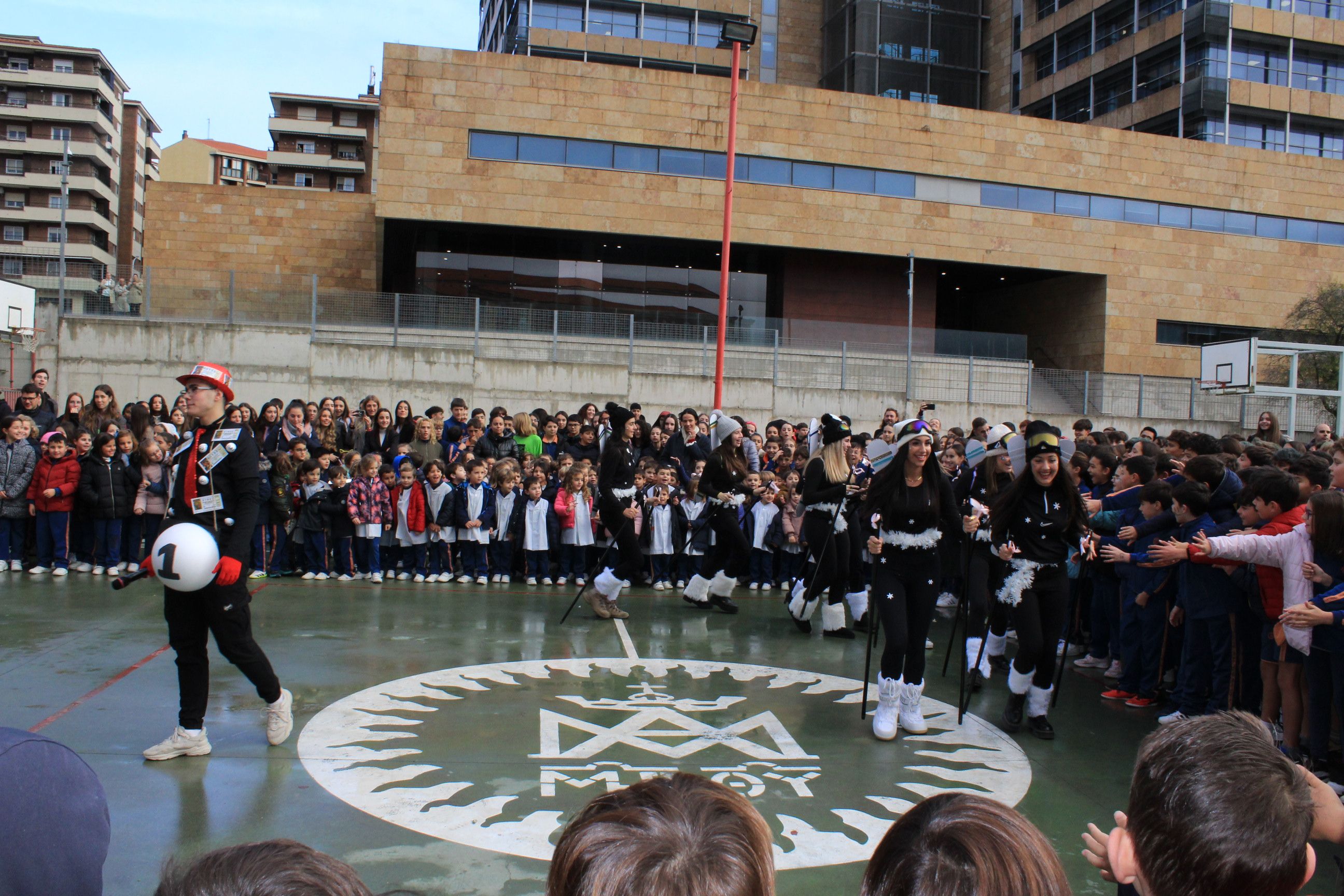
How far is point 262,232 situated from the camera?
32156mm

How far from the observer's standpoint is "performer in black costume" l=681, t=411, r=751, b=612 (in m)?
9.76

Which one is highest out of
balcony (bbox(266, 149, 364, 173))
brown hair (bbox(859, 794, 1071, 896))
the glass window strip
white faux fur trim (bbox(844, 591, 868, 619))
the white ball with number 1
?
balcony (bbox(266, 149, 364, 173))

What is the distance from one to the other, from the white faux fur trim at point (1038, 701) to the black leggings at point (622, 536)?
164 inches

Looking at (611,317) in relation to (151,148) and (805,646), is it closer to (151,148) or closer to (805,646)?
(805,646)

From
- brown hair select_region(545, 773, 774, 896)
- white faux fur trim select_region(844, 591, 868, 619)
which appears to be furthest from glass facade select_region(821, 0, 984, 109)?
brown hair select_region(545, 773, 774, 896)

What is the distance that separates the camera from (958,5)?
157 feet

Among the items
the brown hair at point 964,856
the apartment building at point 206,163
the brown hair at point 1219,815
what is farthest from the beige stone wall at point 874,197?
the apartment building at point 206,163

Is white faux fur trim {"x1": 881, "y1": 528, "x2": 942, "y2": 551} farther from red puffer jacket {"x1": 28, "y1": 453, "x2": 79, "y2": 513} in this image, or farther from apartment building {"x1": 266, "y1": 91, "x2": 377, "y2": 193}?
→ apartment building {"x1": 266, "y1": 91, "x2": 377, "y2": 193}

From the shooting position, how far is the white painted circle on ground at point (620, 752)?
469 centimetres

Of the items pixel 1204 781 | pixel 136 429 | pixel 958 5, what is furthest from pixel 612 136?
pixel 1204 781

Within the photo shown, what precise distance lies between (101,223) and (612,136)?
5604 centimetres

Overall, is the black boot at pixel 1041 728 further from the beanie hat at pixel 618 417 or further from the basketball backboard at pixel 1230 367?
the basketball backboard at pixel 1230 367

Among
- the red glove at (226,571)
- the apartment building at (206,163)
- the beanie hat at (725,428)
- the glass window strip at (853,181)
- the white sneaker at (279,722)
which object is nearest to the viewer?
the red glove at (226,571)

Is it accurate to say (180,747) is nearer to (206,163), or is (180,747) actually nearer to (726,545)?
(726,545)
